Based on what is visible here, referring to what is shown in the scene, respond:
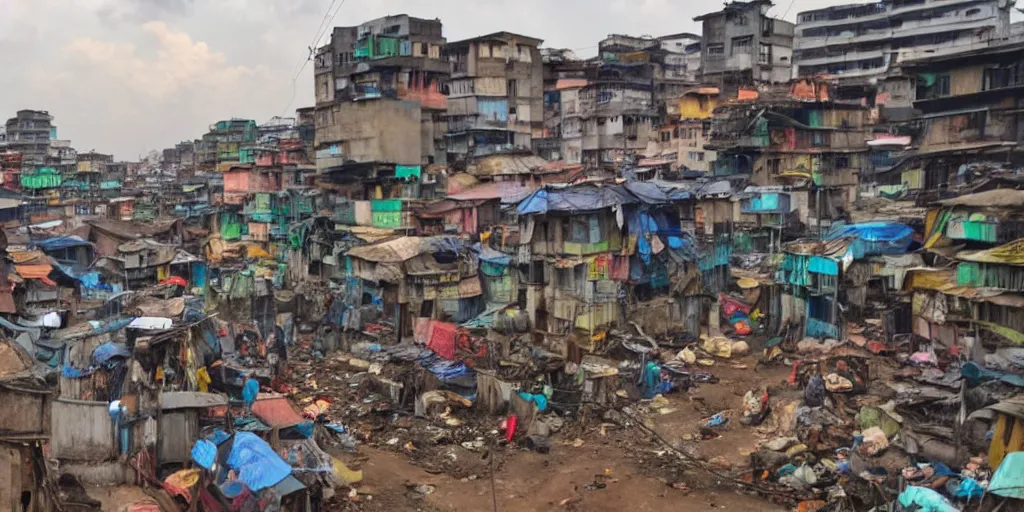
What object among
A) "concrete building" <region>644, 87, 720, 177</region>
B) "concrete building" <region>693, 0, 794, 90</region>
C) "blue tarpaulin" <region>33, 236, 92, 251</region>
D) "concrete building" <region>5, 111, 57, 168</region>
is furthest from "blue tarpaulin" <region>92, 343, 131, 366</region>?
"concrete building" <region>5, 111, 57, 168</region>

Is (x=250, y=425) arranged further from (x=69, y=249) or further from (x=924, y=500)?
(x=69, y=249)

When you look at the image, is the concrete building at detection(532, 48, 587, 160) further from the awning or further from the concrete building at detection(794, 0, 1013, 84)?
the awning

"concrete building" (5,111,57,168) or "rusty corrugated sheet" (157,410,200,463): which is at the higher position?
"concrete building" (5,111,57,168)

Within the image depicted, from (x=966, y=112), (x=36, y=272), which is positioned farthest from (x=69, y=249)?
(x=966, y=112)

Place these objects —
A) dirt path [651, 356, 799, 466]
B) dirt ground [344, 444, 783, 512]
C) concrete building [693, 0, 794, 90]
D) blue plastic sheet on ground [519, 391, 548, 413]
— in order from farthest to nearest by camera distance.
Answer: concrete building [693, 0, 794, 90] < blue plastic sheet on ground [519, 391, 548, 413] < dirt path [651, 356, 799, 466] < dirt ground [344, 444, 783, 512]

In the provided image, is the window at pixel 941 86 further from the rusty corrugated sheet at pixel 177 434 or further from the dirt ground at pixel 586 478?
the rusty corrugated sheet at pixel 177 434

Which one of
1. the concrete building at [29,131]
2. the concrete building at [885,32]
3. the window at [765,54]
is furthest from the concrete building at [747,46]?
the concrete building at [29,131]
